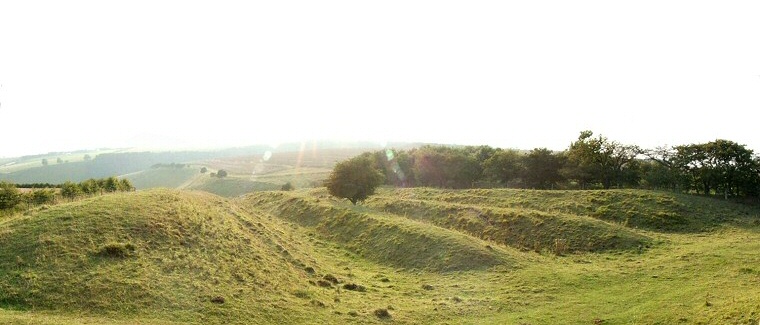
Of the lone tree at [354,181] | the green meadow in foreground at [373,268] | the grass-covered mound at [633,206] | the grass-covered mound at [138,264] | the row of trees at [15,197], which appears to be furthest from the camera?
the lone tree at [354,181]

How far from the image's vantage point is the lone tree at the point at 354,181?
63.8m

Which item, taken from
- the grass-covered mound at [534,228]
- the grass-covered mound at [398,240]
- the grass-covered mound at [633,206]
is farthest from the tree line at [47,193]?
the grass-covered mound at [633,206]

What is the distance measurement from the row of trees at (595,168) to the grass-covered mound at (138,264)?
3267 cm

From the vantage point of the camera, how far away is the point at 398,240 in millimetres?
41406

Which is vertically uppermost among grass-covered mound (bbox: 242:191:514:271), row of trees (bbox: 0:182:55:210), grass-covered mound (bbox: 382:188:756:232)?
row of trees (bbox: 0:182:55:210)

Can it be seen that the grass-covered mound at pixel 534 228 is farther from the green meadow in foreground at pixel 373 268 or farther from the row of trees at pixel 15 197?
the row of trees at pixel 15 197

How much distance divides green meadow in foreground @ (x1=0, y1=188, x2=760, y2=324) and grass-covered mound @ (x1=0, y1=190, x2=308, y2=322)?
4.2 inches

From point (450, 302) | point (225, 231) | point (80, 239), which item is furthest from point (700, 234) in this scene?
point (80, 239)

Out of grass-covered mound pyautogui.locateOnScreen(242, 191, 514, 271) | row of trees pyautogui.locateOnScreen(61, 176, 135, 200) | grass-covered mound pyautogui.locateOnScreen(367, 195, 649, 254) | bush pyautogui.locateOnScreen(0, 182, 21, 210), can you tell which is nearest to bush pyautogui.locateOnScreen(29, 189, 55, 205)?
bush pyautogui.locateOnScreen(0, 182, 21, 210)

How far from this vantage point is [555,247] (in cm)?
3975

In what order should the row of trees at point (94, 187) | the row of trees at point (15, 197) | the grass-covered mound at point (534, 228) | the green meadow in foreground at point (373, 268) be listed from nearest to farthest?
1. the green meadow in foreground at point (373, 268)
2. the grass-covered mound at point (534, 228)
3. the row of trees at point (15, 197)
4. the row of trees at point (94, 187)

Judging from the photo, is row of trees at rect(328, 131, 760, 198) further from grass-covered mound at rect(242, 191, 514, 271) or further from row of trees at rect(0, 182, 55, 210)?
row of trees at rect(0, 182, 55, 210)

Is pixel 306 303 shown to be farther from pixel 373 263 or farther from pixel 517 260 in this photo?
pixel 517 260

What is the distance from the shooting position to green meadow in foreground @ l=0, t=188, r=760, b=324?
74.0 feet
